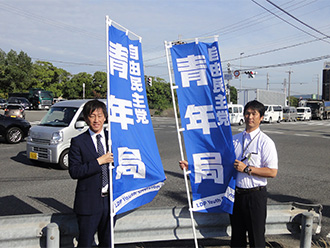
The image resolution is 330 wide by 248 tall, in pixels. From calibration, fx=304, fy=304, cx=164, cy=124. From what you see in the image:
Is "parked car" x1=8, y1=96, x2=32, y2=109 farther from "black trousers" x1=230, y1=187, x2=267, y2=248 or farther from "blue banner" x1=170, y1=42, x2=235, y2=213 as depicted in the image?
"black trousers" x1=230, y1=187, x2=267, y2=248

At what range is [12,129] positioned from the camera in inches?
511

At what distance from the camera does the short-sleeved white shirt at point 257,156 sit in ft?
9.24

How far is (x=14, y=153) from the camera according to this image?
1077 cm

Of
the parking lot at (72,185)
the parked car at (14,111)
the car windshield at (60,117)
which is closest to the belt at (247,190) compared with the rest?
the parking lot at (72,185)

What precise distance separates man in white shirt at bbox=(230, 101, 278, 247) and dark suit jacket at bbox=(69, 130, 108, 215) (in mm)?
1290

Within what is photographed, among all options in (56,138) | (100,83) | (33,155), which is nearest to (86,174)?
(56,138)

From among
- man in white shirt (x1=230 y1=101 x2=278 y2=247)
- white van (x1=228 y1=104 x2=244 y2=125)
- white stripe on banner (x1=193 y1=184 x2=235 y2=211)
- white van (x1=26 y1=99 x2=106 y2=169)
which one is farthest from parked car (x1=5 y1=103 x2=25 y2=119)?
man in white shirt (x1=230 y1=101 x2=278 y2=247)

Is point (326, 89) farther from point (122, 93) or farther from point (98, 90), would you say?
point (122, 93)

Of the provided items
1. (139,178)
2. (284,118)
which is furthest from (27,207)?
(284,118)

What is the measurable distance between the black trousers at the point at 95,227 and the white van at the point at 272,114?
31991 mm

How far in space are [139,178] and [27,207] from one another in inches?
135

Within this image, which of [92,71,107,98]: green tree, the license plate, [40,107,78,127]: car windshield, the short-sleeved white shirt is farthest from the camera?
[92,71,107,98]: green tree

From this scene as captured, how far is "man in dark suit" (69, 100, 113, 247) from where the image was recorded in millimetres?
2598

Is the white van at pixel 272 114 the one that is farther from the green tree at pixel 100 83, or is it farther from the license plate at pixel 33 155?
the green tree at pixel 100 83
